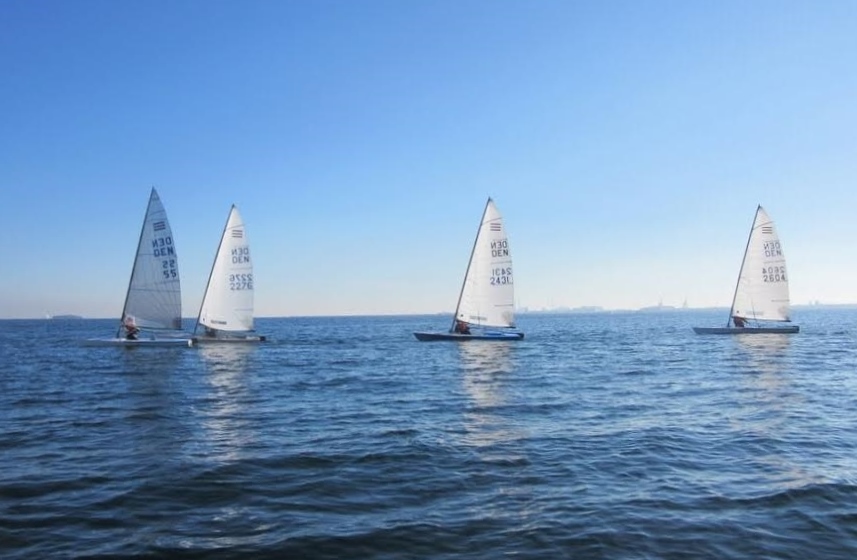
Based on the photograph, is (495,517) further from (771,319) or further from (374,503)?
(771,319)

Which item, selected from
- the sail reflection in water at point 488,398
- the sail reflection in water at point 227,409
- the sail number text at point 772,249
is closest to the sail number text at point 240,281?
the sail reflection in water at point 227,409

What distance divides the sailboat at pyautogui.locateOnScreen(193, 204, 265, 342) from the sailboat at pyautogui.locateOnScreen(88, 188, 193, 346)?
3489mm

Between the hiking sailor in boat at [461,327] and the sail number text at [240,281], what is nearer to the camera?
the sail number text at [240,281]

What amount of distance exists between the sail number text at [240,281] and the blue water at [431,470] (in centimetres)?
2813

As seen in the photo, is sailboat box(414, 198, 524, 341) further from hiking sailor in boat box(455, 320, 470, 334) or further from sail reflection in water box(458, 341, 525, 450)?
sail reflection in water box(458, 341, 525, 450)

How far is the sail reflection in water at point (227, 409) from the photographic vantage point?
48.7 feet

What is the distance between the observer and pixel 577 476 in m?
12.2

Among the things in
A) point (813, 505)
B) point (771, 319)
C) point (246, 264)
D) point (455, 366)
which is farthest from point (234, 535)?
point (771, 319)

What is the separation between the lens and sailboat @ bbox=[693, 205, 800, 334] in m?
67.4

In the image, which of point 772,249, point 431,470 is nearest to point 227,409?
point 431,470

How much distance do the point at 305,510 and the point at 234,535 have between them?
1.43 m

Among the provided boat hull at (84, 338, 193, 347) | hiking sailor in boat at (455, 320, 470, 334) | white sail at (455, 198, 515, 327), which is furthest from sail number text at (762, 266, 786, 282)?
boat hull at (84, 338, 193, 347)

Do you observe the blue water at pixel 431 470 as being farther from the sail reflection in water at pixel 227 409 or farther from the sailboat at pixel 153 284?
the sailboat at pixel 153 284

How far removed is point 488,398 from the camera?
23.3 meters
